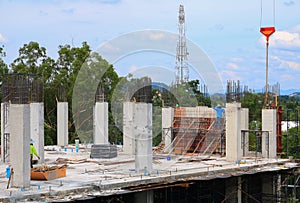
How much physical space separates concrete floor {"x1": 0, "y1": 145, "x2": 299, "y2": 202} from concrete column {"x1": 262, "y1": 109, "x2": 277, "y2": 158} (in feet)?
2.67

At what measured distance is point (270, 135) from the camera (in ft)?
73.2

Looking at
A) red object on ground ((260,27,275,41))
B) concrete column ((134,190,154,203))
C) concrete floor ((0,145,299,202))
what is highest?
red object on ground ((260,27,275,41))

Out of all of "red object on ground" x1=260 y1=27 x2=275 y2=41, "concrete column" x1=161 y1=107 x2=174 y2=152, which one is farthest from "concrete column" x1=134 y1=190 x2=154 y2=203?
"red object on ground" x1=260 y1=27 x2=275 y2=41

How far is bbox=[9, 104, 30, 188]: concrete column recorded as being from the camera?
14547 millimetres

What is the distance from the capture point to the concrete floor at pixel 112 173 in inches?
552

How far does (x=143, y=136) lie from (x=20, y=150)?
4.16 meters

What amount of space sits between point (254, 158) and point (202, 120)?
3.56 meters

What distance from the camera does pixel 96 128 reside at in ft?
85.0

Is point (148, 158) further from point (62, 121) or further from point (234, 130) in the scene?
point (62, 121)

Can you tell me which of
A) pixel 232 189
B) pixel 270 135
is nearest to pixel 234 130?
pixel 270 135

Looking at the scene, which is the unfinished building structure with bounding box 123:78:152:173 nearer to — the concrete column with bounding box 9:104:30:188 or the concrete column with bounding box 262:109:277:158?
the concrete column with bounding box 9:104:30:188

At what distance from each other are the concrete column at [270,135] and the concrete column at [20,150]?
37.3ft

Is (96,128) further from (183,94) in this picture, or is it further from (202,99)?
(202,99)

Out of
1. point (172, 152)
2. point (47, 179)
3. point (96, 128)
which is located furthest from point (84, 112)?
point (47, 179)
